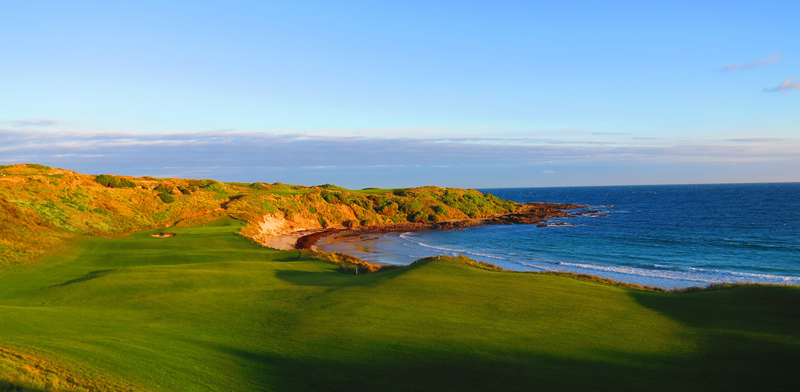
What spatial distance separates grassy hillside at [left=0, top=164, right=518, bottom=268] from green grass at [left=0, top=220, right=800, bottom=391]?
12.6 m

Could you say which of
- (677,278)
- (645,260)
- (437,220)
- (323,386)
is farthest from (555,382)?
(437,220)

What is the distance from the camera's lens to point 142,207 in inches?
2093

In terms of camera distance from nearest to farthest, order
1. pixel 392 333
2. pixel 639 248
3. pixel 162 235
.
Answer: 1. pixel 392 333
2. pixel 162 235
3. pixel 639 248

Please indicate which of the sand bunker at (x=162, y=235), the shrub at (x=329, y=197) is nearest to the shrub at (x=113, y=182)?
the sand bunker at (x=162, y=235)

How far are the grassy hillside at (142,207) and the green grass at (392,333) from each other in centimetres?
1264

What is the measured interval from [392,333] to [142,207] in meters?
49.2

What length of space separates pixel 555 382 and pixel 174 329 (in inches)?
515

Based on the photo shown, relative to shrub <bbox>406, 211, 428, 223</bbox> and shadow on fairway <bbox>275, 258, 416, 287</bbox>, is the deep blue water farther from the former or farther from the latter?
shadow on fairway <bbox>275, 258, 416, 287</bbox>

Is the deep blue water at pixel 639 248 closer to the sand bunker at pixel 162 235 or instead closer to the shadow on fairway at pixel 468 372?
the sand bunker at pixel 162 235

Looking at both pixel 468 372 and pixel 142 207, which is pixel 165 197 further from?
pixel 468 372

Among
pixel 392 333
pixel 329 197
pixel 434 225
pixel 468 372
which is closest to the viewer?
pixel 468 372

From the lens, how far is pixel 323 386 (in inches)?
447

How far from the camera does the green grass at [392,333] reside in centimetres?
1155

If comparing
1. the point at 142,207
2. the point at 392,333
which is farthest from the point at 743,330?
the point at 142,207
